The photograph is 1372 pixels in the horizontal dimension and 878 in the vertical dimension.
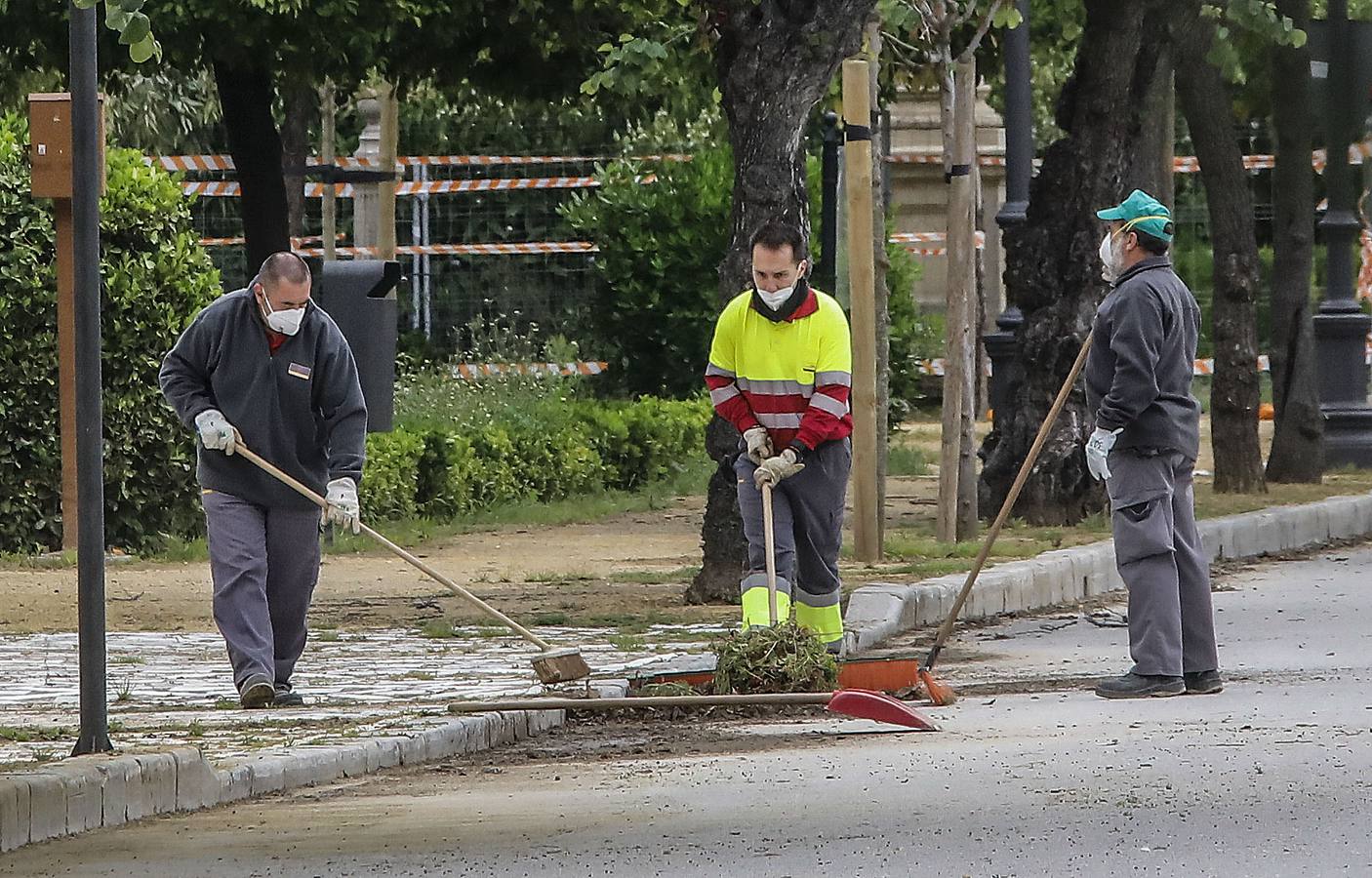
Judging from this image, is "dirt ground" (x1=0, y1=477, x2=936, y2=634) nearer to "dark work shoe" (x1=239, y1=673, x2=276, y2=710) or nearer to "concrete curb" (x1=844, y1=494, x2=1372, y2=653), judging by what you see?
"concrete curb" (x1=844, y1=494, x2=1372, y2=653)

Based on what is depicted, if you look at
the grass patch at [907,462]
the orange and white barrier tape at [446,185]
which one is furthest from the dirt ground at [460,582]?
the orange and white barrier tape at [446,185]

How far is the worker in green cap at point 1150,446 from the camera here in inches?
366

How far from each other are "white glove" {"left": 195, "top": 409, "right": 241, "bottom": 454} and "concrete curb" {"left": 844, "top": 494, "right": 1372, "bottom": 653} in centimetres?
284

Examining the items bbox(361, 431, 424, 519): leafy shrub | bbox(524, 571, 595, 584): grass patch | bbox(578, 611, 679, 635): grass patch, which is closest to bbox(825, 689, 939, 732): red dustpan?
bbox(578, 611, 679, 635): grass patch

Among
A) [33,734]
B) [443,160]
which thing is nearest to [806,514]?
[33,734]

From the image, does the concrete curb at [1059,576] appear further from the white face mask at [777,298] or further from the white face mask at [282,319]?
the white face mask at [282,319]

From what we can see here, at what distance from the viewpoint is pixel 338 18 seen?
570 inches

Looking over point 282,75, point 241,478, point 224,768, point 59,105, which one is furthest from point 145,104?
point 224,768

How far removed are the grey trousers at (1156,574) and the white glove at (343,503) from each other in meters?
2.74

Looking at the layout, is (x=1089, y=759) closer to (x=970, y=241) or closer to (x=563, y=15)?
(x=970, y=241)

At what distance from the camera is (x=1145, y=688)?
930 cm

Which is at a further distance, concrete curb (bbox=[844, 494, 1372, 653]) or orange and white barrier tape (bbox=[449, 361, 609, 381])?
orange and white barrier tape (bbox=[449, 361, 609, 381])

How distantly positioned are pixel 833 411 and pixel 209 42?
243 inches

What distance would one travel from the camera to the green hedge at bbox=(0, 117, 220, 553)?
14.6 metres
